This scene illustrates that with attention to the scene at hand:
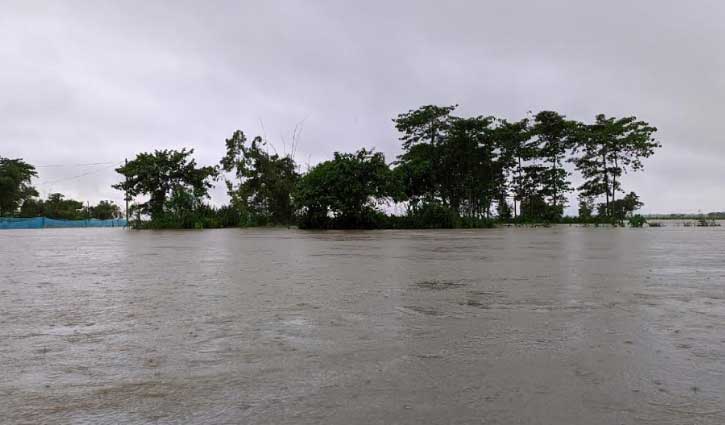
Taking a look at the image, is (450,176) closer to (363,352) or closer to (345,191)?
(345,191)

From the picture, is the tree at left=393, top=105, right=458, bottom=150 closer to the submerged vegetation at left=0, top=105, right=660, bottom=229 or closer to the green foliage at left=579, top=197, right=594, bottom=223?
the submerged vegetation at left=0, top=105, right=660, bottom=229

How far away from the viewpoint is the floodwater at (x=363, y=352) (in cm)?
170

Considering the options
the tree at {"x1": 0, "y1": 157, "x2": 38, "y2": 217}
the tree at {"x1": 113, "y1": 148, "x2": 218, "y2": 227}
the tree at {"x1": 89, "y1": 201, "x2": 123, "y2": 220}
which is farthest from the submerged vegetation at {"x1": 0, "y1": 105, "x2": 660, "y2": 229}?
the tree at {"x1": 89, "y1": 201, "x2": 123, "y2": 220}

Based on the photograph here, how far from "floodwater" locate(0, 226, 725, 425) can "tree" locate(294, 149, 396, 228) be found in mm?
19343

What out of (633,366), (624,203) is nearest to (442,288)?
(633,366)

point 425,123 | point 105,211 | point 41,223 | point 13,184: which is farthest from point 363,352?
point 105,211

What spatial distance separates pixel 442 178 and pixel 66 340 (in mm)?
30695

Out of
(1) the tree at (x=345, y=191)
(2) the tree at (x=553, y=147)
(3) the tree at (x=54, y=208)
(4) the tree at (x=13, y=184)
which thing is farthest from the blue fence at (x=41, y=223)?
(2) the tree at (x=553, y=147)

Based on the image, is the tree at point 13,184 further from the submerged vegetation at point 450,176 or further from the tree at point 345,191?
the tree at point 345,191

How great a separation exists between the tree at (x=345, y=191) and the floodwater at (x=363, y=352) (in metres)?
19.3

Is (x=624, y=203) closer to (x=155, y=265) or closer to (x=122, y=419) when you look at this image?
(x=155, y=265)

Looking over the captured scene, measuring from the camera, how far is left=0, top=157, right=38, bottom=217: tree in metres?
43.3

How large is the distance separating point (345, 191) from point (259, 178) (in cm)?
1155

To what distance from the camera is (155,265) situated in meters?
6.58
